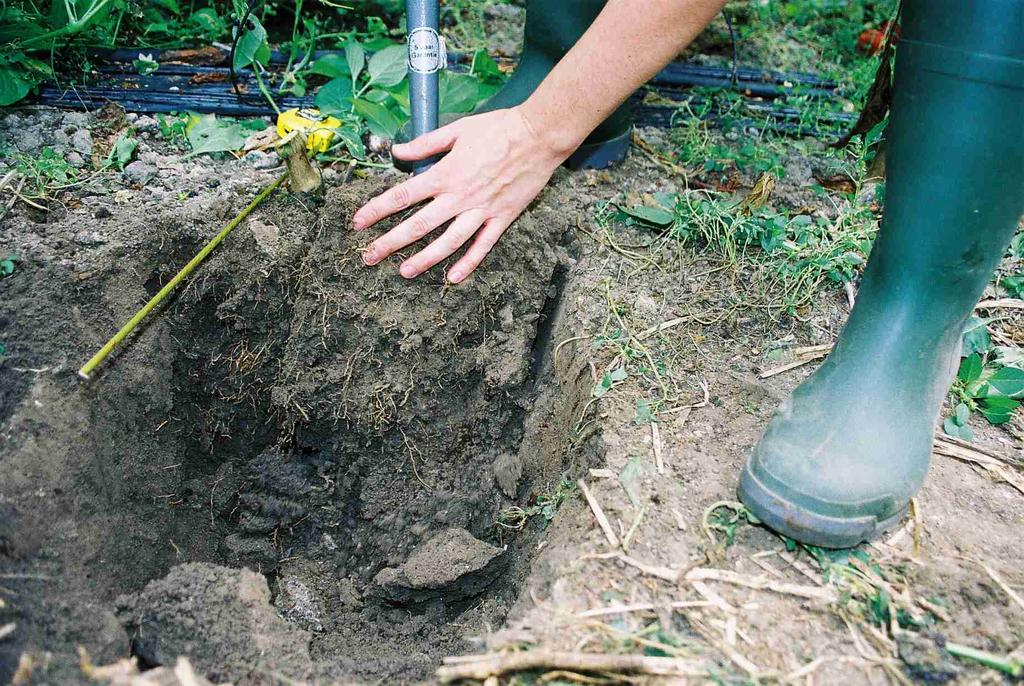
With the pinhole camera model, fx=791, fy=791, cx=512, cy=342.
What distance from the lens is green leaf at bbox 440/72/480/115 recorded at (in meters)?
1.89

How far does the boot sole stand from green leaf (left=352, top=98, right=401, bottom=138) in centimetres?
111

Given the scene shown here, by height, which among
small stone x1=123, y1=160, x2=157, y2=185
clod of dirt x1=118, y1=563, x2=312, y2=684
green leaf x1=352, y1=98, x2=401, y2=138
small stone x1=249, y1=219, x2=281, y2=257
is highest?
green leaf x1=352, y1=98, x2=401, y2=138

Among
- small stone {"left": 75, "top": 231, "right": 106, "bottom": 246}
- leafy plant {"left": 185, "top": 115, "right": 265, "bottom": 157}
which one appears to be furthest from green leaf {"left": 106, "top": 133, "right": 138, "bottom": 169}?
small stone {"left": 75, "top": 231, "right": 106, "bottom": 246}

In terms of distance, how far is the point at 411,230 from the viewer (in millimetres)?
1497

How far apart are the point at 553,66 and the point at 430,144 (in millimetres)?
421

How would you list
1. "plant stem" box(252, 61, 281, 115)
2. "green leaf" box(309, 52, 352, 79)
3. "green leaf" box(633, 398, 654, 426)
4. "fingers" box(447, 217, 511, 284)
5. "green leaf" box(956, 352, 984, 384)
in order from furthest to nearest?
"green leaf" box(309, 52, 352, 79)
"plant stem" box(252, 61, 281, 115)
"fingers" box(447, 217, 511, 284)
"green leaf" box(956, 352, 984, 384)
"green leaf" box(633, 398, 654, 426)

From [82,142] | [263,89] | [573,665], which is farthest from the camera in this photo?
[263,89]

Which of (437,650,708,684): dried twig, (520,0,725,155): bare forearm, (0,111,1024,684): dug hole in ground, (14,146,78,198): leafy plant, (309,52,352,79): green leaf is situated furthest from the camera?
(309,52,352,79): green leaf

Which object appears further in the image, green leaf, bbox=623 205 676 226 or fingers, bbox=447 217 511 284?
green leaf, bbox=623 205 676 226

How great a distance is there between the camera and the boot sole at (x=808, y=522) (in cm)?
109

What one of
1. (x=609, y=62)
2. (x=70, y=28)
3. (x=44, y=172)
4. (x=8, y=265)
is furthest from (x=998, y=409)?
(x=70, y=28)

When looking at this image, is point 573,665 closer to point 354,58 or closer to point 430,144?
point 430,144

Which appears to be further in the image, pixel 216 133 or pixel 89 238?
pixel 216 133

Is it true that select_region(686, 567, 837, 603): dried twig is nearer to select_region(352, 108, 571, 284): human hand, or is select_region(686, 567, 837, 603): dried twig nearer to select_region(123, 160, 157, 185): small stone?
select_region(352, 108, 571, 284): human hand
